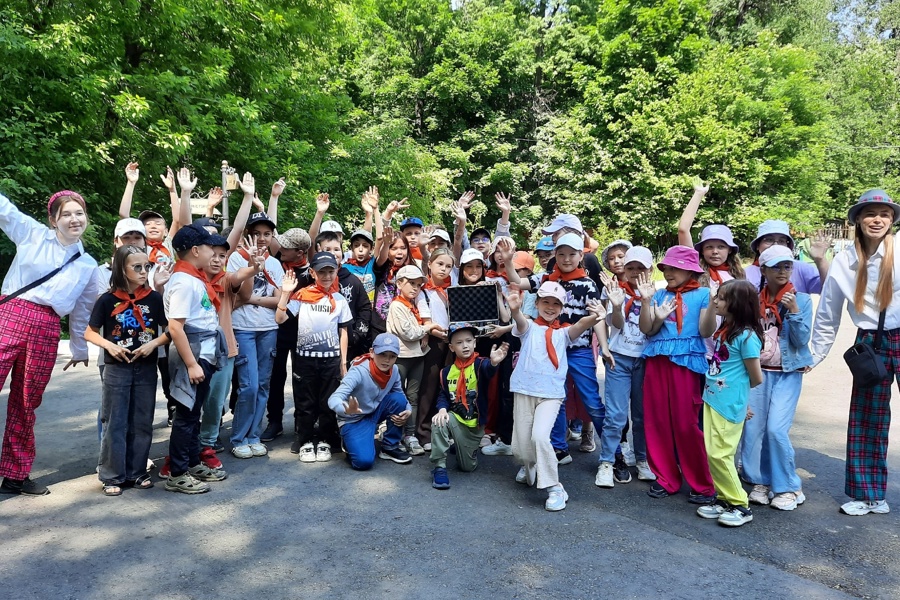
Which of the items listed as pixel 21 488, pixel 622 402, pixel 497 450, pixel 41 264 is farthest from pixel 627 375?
pixel 21 488

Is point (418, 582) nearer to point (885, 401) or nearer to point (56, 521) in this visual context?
point (56, 521)

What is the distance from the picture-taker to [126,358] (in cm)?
460

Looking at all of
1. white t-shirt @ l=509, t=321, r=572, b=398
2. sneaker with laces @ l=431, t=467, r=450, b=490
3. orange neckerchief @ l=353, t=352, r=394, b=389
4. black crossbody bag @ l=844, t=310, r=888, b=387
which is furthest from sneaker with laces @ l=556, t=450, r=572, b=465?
black crossbody bag @ l=844, t=310, r=888, b=387

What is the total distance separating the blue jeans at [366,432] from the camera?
214 inches

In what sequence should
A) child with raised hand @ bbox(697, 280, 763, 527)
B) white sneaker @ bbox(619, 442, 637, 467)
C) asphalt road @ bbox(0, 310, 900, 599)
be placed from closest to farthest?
asphalt road @ bbox(0, 310, 900, 599), child with raised hand @ bbox(697, 280, 763, 527), white sneaker @ bbox(619, 442, 637, 467)

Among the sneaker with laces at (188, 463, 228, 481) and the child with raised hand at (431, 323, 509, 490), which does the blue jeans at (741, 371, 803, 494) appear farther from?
the sneaker with laces at (188, 463, 228, 481)

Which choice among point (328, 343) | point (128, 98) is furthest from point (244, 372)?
point (128, 98)

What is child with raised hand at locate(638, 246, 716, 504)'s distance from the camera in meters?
4.77

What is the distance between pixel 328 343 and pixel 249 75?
11950 mm

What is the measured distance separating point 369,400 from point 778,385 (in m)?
3.15

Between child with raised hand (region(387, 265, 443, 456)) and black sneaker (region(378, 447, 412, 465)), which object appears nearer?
black sneaker (region(378, 447, 412, 465))

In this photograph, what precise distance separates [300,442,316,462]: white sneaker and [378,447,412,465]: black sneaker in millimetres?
589

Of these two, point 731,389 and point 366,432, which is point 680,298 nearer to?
point 731,389

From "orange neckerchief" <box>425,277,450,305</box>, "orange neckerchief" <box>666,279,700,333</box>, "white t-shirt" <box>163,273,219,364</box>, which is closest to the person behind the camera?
"white t-shirt" <box>163,273,219,364</box>
